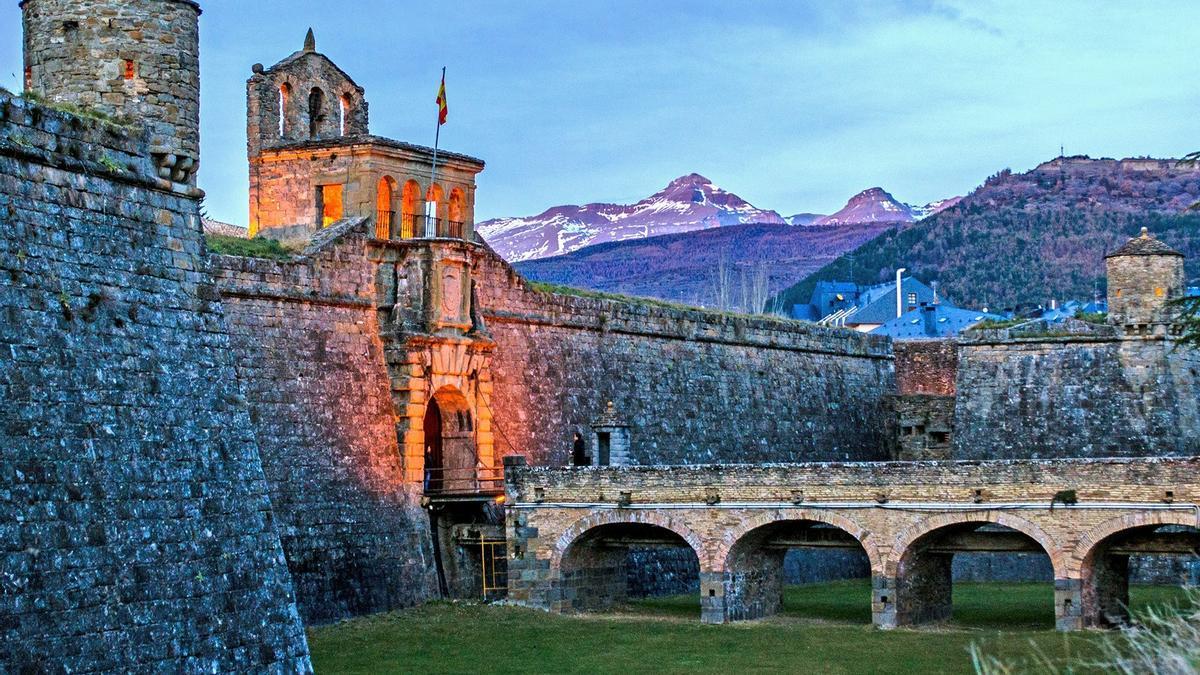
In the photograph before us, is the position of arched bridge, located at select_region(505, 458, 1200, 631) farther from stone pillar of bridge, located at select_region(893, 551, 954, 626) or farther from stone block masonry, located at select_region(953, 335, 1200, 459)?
stone block masonry, located at select_region(953, 335, 1200, 459)

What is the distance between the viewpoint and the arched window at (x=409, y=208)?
3375 cm

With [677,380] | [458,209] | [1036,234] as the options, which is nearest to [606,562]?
[458,209]

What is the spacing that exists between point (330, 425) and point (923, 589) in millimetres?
10156

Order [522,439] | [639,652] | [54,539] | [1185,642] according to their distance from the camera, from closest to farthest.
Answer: [1185,642] < [54,539] < [639,652] < [522,439]

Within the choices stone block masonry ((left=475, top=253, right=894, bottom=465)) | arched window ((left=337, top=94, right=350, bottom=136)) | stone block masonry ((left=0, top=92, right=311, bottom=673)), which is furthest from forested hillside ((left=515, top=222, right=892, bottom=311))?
stone block masonry ((left=0, top=92, right=311, bottom=673))

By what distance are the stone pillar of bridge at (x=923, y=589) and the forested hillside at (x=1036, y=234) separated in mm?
59472

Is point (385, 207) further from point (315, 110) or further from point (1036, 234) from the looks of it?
point (1036, 234)

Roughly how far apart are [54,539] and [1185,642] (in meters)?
10.0

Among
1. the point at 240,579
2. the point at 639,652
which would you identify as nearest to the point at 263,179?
the point at 639,652

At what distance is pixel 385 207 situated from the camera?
1325 inches

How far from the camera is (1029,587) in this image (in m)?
40.2

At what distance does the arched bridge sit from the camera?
29.1 metres

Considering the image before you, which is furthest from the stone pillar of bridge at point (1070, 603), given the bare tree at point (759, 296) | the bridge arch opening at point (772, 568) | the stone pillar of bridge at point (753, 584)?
the bare tree at point (759, 296)

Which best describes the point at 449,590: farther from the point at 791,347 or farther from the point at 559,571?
the point at 791,347
